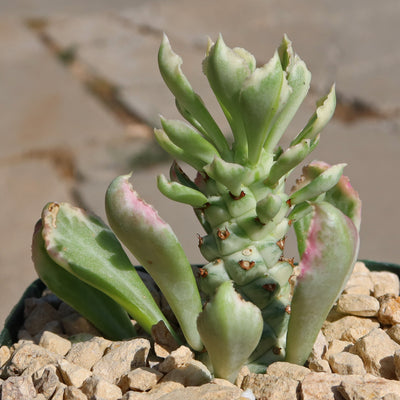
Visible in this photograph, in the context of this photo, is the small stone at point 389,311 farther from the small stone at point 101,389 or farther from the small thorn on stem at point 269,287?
the small stone at point 101,389

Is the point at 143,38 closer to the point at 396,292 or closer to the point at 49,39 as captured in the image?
the point at 49,39

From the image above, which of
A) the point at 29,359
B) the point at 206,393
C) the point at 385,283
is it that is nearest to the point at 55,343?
the point at 29,359

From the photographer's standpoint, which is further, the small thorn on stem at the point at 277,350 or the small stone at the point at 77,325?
the small stone at the point at 77,325

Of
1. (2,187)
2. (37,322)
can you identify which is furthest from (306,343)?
(2,187)

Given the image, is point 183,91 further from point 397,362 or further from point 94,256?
point 397,362

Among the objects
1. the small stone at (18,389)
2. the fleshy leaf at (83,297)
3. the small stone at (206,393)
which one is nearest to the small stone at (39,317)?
the fleshy leaf at (83,297)

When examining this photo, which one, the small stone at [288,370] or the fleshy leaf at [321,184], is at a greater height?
the fleshy leaf at [321,184]
